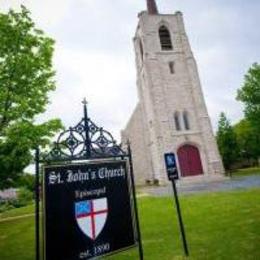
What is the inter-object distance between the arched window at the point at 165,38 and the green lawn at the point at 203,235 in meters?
25.4

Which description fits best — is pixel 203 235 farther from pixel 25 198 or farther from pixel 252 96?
pixel 25 198

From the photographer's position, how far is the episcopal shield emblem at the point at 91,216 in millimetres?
3483

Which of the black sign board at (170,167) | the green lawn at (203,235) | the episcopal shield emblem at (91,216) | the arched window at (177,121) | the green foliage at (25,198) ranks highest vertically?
the arched window at (177,121)

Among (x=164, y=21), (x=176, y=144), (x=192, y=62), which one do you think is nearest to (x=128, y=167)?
(x=176, y=144)

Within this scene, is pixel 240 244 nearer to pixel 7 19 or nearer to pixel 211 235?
pixel 211 235

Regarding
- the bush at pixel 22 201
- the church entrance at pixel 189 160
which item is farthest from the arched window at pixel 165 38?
the bush at pixel 22 201

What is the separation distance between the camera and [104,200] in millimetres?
3789

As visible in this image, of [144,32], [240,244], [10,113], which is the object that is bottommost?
[240,244]

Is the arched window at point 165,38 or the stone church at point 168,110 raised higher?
the arched window at point 165,38

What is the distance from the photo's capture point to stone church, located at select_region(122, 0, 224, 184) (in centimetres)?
2784

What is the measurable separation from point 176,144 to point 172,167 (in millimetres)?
22579

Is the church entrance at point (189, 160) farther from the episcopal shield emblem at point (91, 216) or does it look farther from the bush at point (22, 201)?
the episcopal shield emblem at point (91, 216)

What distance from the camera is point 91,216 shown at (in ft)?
11.8

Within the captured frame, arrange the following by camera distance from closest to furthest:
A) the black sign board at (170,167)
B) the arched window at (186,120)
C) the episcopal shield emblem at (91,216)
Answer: the episcopal shield emblem at (91,216) < the black sign board at (170,167) < the arched window at (186,120)
